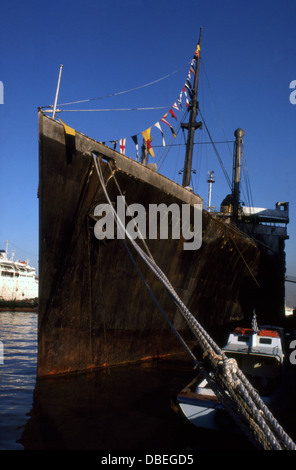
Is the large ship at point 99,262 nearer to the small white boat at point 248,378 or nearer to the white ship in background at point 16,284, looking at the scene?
the small white boat at point 248,378

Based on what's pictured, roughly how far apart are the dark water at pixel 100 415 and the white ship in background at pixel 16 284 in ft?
123

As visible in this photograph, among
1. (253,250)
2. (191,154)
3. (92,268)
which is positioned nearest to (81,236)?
(92,268)

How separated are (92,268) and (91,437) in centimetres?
448

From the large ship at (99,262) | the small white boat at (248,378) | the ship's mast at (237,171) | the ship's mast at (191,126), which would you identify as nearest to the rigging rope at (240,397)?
the small white boat at (248,378)

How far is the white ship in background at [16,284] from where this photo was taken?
142ft

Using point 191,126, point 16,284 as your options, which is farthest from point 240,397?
point 16,284

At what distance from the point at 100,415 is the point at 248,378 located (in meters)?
4.92

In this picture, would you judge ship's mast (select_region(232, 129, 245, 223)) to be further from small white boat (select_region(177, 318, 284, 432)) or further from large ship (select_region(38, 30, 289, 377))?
small white boat (select_region(177, 318, 284, 432))

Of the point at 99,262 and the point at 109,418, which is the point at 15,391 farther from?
the point at 99,262

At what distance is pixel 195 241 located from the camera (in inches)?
478

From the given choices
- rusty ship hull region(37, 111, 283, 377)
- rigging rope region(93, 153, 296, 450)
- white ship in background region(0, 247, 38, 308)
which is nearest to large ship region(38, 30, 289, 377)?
rusty ship hull region(37, 111, 283, 377)
